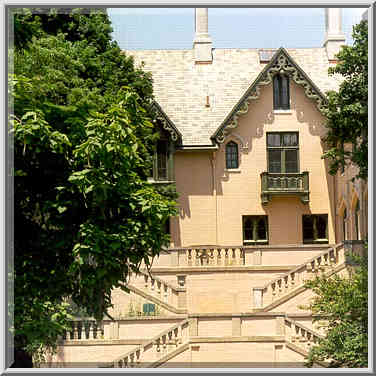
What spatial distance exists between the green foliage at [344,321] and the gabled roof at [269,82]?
31.9ft

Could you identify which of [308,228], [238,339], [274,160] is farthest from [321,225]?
[238,339]

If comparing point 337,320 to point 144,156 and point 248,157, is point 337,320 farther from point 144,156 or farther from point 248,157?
point 248,157

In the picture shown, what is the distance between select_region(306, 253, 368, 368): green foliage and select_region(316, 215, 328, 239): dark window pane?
8733 mm

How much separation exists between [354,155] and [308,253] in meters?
4.60

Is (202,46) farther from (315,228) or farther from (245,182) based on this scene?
(315,228)

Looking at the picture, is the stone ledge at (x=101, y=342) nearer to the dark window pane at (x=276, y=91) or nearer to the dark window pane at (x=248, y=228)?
the dark window pane at (x=248, y=228)

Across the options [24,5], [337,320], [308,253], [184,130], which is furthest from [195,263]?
[24,5]

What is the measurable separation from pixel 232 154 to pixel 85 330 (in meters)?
9.94

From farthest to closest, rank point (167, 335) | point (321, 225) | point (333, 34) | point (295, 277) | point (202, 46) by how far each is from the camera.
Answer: point (202, 46) < point (333, 34) < point (321, 225) < point (295, 277) < point (167, 335)

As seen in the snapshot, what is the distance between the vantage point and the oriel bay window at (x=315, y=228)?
28719mm

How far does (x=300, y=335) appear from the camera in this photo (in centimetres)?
2123

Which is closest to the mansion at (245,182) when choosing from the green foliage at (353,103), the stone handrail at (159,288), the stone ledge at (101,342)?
the stone handrail at (159,288)

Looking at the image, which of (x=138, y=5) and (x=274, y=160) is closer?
(x=138, y=5)

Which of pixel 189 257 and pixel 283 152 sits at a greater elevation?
pixel 283 152
